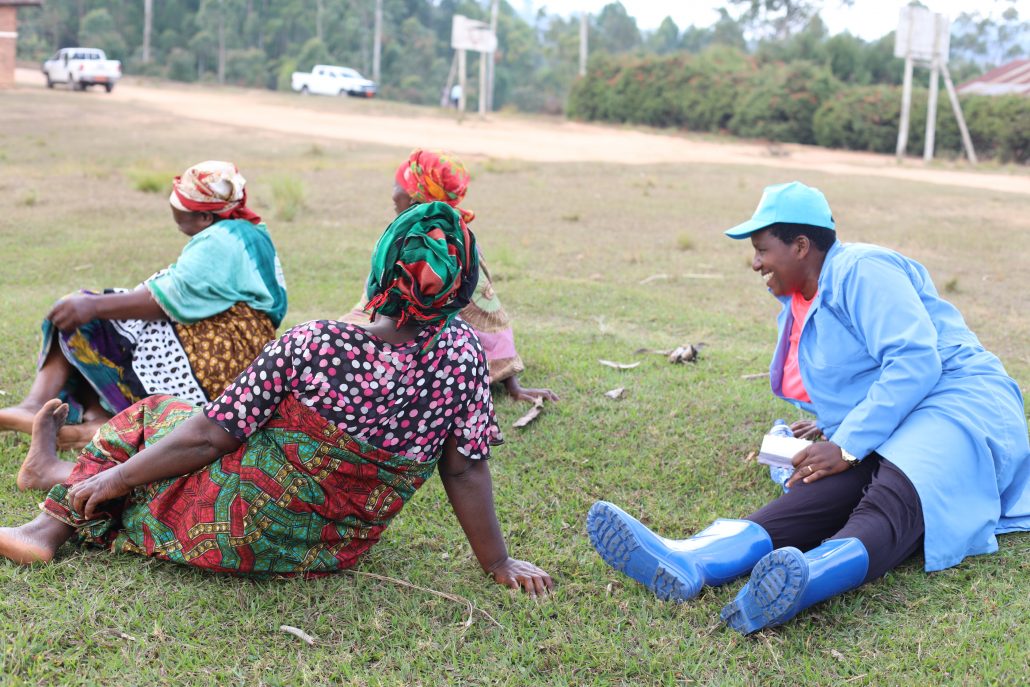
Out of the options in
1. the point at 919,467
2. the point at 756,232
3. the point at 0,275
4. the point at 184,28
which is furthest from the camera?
the point at 184,28

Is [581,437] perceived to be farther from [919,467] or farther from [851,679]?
[851,679]

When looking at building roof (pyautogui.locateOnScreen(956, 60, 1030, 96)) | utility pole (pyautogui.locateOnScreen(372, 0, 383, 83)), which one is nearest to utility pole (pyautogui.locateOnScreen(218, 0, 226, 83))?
utility pole (pyautogui.locateOnScreen(372, 0, 383, 83))

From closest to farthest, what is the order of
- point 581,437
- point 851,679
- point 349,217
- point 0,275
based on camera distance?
point 851,679 < point 581,437 < point 0,275 < point 349,217

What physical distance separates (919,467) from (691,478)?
1.11 m

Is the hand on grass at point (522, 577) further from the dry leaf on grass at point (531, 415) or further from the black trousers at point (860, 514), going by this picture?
the dry leaf on grass at point (531, 415)

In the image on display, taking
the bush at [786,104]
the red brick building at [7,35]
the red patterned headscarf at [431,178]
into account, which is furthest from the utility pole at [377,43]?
the red patterned headscarf at [431,178]

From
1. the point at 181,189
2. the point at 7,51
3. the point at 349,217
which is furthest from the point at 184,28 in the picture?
the point at 181,189

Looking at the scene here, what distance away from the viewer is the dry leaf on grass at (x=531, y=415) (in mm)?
4750

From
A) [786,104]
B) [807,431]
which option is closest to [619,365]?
[807,431]

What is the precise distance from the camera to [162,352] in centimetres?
A: 427

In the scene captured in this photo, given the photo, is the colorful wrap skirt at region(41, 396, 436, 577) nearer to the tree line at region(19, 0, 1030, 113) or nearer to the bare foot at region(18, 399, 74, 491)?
the bare foot at region(18, 399, 74, 491)

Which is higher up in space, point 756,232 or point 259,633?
point 756,232

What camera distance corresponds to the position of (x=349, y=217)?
11.1 m

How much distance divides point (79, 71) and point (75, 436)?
32058mm
